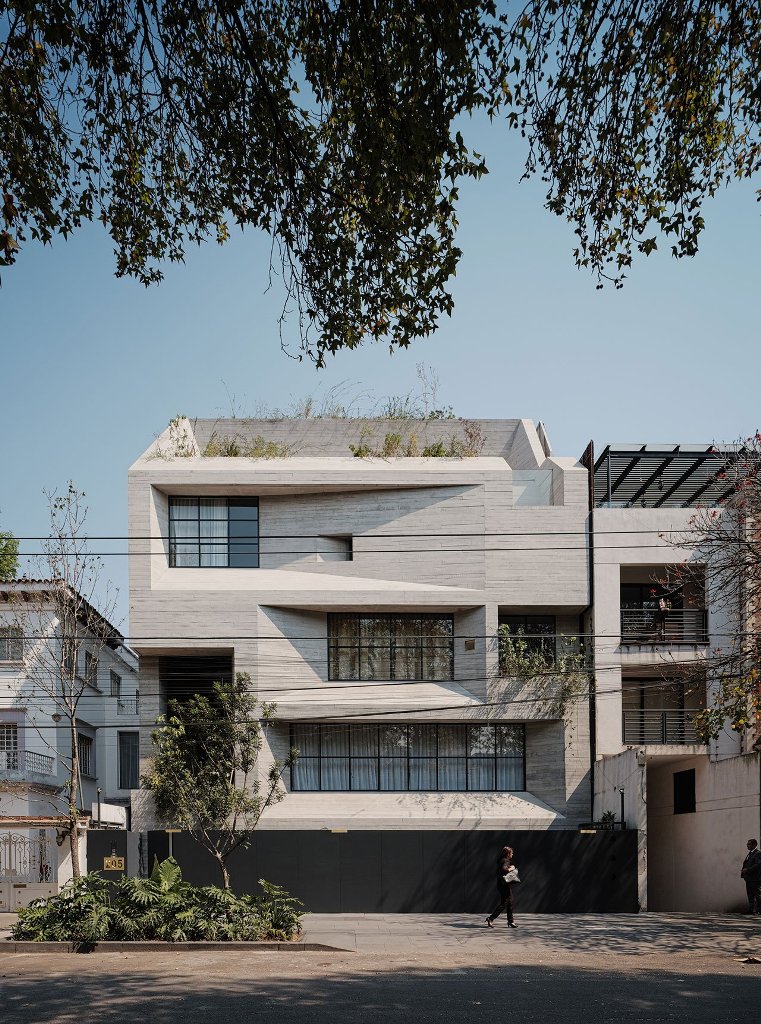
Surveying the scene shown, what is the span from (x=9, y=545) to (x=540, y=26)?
37.2m

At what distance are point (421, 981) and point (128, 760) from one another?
34.3 meters

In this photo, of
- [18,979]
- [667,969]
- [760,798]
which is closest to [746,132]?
[667,969]

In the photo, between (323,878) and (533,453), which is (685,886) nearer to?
(323,878)

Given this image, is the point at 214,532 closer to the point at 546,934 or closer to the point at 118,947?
the point at 118,947

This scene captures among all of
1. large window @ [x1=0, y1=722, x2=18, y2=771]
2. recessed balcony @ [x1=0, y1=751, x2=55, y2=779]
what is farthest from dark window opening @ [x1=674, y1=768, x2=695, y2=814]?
large window @ [x1=0, y1=722, x2=18, y2=771]

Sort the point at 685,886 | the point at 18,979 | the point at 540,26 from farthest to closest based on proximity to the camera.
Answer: the point at 685,886 → the point at 18,979 → the point at 540,26

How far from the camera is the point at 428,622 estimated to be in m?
30.5

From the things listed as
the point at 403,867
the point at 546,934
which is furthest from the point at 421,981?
the point at 403,867

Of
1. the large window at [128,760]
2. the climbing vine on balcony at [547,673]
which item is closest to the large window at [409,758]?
the climbing vine on balcony at [547,673]

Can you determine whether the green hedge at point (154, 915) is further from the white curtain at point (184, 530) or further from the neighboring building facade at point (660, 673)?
the white curtain at point (184, 530)

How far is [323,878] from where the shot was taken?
86.4 feet

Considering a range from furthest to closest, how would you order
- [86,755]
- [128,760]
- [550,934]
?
[128,760]
[86,755]
[550,934]

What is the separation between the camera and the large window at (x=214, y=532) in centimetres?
3044

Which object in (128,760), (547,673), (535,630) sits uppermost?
(535,630)
